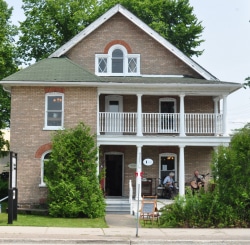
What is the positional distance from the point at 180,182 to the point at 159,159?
2.61 metres

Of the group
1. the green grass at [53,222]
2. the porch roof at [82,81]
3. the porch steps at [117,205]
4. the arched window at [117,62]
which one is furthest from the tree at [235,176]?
the arched window at [117,62]

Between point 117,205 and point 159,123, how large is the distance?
14.8 feet

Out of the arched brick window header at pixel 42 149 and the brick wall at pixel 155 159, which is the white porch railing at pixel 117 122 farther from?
the arched brick window header at pixel 42 149

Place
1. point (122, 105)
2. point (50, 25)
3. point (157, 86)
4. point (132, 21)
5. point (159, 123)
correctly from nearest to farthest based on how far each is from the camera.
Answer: point (157, 86) < point (159, 123) < point (122, 105) < point (132, 21) < point (50, 25)

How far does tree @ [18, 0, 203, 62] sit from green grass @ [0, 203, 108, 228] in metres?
Answer: 19.5

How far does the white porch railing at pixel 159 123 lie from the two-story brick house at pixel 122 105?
0.16 ft

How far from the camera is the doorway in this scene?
26.5m

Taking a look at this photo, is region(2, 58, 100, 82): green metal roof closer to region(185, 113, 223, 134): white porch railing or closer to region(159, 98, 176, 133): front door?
region(159, 98, 176, 133): front door

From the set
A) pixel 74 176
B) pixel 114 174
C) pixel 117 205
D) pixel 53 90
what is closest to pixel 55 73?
pixel 53 90

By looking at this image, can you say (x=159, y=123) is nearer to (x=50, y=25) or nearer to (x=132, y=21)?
(x=132, y=21)

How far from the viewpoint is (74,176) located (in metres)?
21.7

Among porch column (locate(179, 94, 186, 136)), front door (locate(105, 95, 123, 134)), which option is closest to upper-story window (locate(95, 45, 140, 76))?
front door (locate(105, 95, 123, 134))

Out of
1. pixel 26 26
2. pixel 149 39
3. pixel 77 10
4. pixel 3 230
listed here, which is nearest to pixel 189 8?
pixel 77 10

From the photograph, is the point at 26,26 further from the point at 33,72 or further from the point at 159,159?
the point at 159,159
